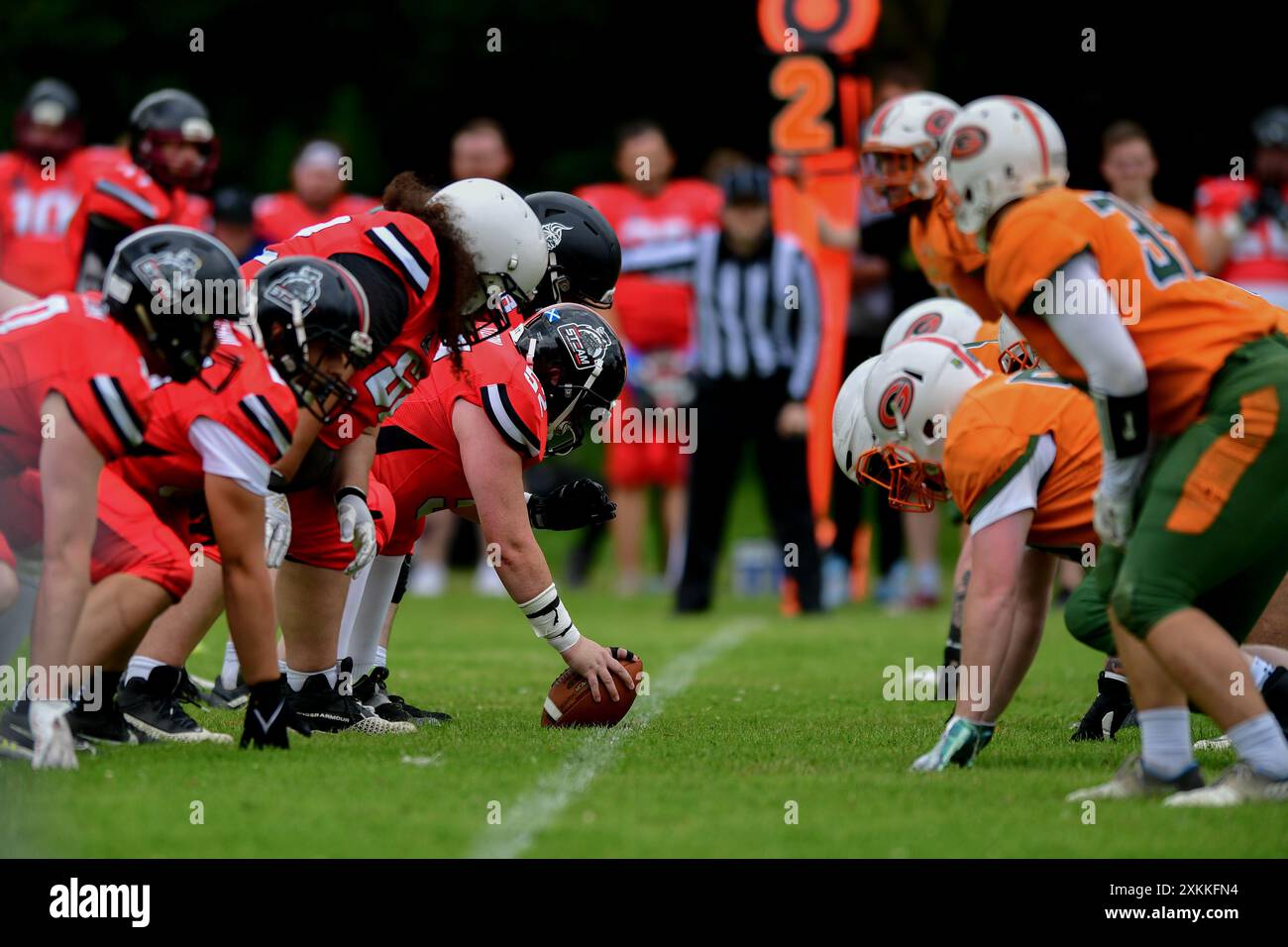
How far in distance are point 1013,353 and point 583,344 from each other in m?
1.52

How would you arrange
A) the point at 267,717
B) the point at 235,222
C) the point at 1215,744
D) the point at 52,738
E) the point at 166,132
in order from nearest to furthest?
the point at 52,738, the point at 267,717, the point at 1215,744, the point at 166,132, the point at 235,222

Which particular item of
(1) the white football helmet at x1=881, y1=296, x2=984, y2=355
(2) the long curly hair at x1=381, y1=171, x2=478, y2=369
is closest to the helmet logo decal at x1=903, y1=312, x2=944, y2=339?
(1) the white football helmet at x1=881, y1=296, x2=984, y2=355

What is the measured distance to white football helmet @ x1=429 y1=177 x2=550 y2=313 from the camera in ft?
19.3

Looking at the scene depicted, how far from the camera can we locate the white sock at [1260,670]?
591 centimetres

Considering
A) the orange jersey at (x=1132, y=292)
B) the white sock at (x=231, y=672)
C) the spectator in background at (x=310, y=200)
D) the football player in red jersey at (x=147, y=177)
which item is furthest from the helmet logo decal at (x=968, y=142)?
the spectator in background at (x=310, y=200)

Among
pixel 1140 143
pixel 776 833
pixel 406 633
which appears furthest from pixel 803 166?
pixel 776 833

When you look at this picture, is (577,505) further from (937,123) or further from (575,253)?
(937,123)

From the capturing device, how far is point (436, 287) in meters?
5.77

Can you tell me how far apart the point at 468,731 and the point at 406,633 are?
406 centimetres

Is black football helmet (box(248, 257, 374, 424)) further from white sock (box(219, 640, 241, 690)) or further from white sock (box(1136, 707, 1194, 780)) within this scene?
white sock (box(1136, 707, 1194, 780))

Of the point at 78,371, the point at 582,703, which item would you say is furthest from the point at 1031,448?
the point at 78,371

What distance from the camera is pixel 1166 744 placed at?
16.2 ft

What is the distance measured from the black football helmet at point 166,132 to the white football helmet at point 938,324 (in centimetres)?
402

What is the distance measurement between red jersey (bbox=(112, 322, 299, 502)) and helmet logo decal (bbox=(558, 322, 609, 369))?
124 centimetres
